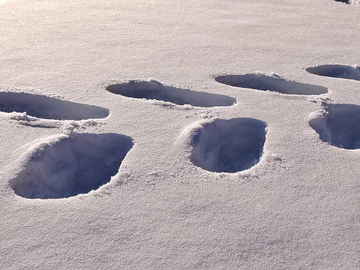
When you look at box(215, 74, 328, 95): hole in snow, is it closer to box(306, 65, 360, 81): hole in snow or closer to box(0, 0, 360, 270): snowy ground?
box(0, 0, 360, 270): snowy ground

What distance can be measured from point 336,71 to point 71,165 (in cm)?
138

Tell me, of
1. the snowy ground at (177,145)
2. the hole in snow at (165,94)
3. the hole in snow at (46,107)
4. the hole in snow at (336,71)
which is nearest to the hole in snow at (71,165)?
the snowy ground at (177,145)

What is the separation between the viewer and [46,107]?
1554 mm

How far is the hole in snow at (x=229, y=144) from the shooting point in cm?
132

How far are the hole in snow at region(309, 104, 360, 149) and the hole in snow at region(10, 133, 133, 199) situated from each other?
72cm

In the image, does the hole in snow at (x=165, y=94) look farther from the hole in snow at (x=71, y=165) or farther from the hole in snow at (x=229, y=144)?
the hole in snow at (x=71, y=165)

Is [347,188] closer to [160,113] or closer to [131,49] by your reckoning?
[160,113]

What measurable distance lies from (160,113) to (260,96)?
0.44 metres

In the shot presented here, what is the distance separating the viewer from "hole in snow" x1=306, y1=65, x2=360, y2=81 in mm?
1899

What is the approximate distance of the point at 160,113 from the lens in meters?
1.47

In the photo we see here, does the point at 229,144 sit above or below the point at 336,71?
below

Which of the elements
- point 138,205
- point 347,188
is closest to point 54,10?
point 138,205

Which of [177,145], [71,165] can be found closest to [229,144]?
[177,145]

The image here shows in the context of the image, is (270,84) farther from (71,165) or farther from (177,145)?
(71,165)
